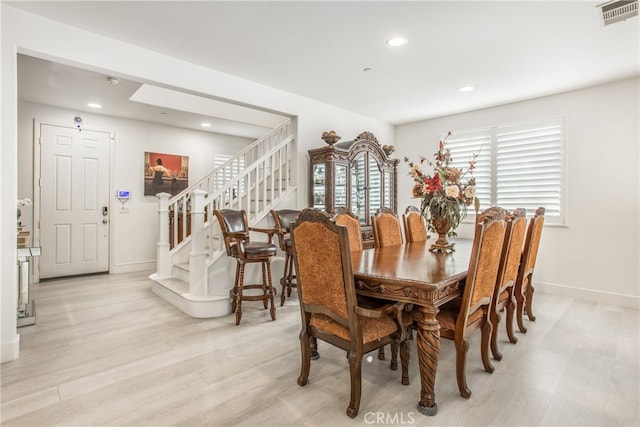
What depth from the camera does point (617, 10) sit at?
2.45m

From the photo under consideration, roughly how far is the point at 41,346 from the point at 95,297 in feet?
5.00

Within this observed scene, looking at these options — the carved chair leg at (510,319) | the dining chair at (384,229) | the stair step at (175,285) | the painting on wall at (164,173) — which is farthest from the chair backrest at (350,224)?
the painting on wall at (164,173)

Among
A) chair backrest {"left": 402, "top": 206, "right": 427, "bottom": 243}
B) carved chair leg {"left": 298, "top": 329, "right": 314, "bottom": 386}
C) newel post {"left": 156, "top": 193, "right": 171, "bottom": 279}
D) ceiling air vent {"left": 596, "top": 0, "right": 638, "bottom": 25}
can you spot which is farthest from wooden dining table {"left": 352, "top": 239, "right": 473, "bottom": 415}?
newel post {"left": 156, "top": 193, "right": 171, "bottom": 279}

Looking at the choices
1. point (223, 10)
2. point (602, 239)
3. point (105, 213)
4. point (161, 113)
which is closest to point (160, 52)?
point (223, 10)

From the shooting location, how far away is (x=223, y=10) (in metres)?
2.51

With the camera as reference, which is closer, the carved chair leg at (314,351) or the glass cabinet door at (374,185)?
the carved chair leg at (314,351)

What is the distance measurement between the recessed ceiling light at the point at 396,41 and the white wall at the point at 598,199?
266cm

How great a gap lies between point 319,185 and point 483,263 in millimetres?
2766

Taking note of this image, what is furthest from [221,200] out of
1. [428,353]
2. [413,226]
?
[428,353]

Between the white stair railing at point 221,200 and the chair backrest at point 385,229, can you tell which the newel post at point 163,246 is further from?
the chair backrest at point 385,229

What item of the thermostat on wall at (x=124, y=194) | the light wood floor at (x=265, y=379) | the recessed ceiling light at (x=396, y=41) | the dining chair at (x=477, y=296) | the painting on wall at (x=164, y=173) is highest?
the recessed ceiling light at (x=396, y=41)

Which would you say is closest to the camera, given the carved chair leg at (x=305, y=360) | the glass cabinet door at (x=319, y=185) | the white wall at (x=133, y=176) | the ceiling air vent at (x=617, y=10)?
the carved chair leg at (x=305, y=360)

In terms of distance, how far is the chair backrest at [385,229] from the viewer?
3250mm

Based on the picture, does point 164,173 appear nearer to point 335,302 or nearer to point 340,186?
point 340,186
